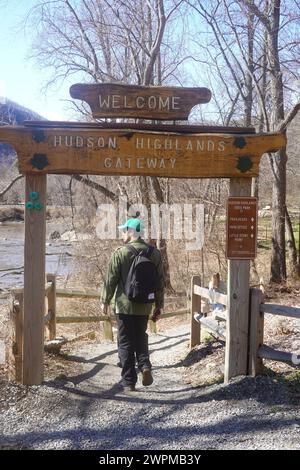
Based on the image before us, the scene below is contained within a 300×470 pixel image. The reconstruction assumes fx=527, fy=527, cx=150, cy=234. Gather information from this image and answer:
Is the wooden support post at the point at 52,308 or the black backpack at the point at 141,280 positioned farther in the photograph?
the wooden support post at the point at 52,308

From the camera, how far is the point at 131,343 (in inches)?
226

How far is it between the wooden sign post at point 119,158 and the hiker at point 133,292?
739 mm

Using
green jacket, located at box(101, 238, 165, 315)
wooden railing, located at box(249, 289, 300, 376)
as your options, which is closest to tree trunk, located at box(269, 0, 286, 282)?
wooden railing, located at box(249, 289, 300, 376)

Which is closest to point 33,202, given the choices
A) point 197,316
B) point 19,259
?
point 197,316

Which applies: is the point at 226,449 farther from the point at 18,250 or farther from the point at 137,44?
the point at 18,250

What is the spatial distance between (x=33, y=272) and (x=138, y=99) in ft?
7.02

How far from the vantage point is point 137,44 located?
18500mm

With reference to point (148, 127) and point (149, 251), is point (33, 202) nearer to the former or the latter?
point (149, 251)

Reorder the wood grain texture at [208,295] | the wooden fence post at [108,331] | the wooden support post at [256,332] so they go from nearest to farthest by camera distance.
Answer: the wooden support post at [256,332] < the wood grain texture at [208,295] < the wooden fence post at [108,331]

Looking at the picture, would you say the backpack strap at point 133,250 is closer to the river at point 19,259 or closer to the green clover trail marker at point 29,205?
the green clover trail marker at point 29,205

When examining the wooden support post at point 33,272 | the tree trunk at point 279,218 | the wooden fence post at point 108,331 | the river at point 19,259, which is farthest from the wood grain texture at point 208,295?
the river at point 19,259

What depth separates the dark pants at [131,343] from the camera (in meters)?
5.72

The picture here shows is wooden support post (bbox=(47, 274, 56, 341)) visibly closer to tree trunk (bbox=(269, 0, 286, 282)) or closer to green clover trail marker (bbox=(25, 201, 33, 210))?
green clover trail marker (bbox=(25, 201, 33, 210))

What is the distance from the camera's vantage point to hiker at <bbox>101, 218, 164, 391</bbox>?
5551 millimetres
